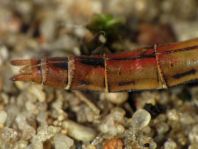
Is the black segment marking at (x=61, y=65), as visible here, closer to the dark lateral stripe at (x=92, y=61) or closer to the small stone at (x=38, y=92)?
the dark lateral stripe at (x=92, y=61)

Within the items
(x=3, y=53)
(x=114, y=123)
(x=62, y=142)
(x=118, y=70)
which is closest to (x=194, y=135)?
(x=114, y=123)

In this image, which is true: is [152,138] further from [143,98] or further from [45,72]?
[45,72]

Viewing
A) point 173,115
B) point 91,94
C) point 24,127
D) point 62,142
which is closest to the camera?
point 62,142

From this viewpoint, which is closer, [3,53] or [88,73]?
[88,73]

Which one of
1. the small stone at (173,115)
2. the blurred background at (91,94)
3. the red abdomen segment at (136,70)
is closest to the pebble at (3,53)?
the blurred background at (91,94)

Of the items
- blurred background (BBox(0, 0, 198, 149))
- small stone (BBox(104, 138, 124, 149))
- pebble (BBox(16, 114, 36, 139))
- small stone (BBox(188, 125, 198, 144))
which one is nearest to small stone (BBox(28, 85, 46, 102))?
blurred background (BBox(0, 0, 198, 149))

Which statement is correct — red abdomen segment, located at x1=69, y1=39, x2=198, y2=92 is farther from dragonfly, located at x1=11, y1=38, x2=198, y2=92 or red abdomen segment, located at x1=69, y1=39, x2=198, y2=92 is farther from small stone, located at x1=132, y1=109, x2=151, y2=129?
small stone, located at x1=132, y1=109, x2=151, y2=129

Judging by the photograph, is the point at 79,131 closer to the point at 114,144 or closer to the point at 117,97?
the point at 114,144
